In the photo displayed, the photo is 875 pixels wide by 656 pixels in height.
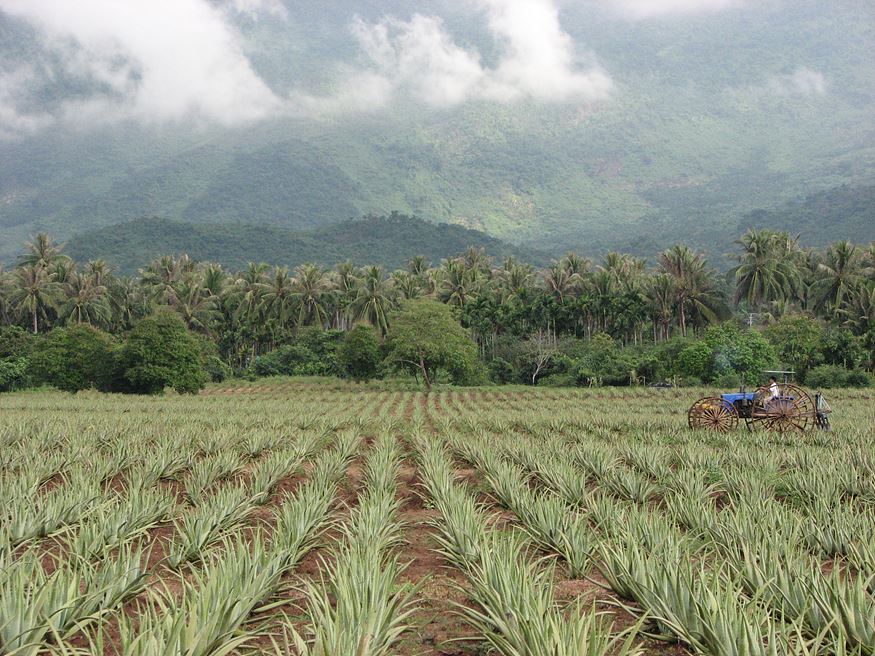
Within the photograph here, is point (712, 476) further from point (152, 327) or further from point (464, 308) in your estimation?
point (464, 308)

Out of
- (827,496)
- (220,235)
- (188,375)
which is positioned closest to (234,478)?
(827,496)

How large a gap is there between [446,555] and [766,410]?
12087mm

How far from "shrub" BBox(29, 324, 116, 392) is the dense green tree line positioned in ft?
18.8

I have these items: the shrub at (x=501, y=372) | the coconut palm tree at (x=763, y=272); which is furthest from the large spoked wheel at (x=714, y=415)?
the coconut palm tree at (x=763, y=272)

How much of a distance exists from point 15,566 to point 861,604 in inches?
213

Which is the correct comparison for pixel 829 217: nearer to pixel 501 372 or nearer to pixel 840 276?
pixel 840 276

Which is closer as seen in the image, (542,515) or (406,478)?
(542,515)

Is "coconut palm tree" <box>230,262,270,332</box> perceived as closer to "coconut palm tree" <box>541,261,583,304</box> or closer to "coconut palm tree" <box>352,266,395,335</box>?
"coconut palm tree" <box>352,266,395,335</box>

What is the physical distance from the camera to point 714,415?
15.9 m

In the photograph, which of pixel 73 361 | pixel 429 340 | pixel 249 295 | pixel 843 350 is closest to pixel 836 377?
pixel 843 350

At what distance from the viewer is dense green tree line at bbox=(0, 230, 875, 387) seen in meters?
53.0

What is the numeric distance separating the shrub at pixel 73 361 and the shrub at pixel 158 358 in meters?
2.15

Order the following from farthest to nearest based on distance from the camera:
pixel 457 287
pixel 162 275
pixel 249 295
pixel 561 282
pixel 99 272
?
pixel 162 275 < pixel 457 287 < pixel 99 272 < pixel 249 295 < pixel 561 282

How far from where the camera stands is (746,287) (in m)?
59.3
